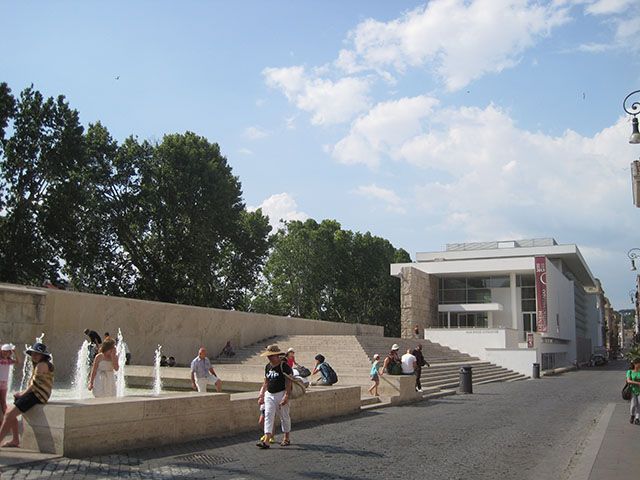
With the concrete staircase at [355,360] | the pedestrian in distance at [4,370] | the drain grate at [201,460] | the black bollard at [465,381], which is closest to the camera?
the drain grate at [201,460]

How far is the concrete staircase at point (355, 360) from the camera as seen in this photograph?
78.2ft

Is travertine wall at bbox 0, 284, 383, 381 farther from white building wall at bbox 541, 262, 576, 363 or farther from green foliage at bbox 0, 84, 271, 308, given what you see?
white building wall at bbox 541, 262, 576, 363

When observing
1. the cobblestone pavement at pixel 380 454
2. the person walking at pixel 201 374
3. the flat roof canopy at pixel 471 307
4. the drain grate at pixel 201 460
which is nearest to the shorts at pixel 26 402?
the cobblestone pavement at pixel 380 454

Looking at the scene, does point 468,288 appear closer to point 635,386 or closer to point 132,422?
point 635,386

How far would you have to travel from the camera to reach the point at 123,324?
24.5m

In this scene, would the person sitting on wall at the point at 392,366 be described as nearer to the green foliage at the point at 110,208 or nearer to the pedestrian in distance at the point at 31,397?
the pedestrian in distance at the point at 31,397

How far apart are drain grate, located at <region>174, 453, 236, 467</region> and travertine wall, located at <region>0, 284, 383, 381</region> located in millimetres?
13433

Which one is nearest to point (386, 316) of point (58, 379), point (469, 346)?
point (469, 346)

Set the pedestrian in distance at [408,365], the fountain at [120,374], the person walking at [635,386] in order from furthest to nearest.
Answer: the pedestrian in distance at [408,365] < the fountain at [120,374] < the person walking at [635,386]

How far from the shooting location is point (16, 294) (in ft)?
66.0

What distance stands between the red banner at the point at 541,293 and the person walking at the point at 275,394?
4145 cm

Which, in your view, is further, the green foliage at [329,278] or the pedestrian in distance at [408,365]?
the green foliage at [329,278]

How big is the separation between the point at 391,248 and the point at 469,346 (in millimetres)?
32265

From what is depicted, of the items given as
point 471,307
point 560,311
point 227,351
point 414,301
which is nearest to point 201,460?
point 227,351
